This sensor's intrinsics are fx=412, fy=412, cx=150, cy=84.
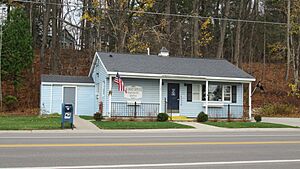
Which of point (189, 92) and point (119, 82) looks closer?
point (119, 82)

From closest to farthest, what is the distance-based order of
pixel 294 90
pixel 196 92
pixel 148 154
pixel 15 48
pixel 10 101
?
1. pixel 148 154
2. pixel 196 92
3. pixel 10 101
4. pixel 15 48
5. pixel 294 90

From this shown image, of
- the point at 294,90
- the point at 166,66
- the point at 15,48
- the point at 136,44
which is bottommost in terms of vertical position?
the point at 294,90

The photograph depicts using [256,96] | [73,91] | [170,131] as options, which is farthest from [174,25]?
[170,131]

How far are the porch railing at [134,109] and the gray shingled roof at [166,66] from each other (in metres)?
2.37

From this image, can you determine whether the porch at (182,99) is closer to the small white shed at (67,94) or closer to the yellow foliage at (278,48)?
the small white shed at (67,94)

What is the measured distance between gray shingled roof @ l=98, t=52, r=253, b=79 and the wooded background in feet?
11.6

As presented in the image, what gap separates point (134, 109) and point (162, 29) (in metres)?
14.2

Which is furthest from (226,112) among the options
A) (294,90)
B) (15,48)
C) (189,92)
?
(15,48)

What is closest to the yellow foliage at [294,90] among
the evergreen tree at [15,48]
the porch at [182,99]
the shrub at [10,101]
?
the porch at [182,99]

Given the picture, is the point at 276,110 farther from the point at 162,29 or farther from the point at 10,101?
the point at 10,101

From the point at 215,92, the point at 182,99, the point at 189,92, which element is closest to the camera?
the point at 182,99

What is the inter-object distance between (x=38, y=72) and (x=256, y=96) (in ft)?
75.0

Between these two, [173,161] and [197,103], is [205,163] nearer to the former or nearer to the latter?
[173,161]

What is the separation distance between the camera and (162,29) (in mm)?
39969
